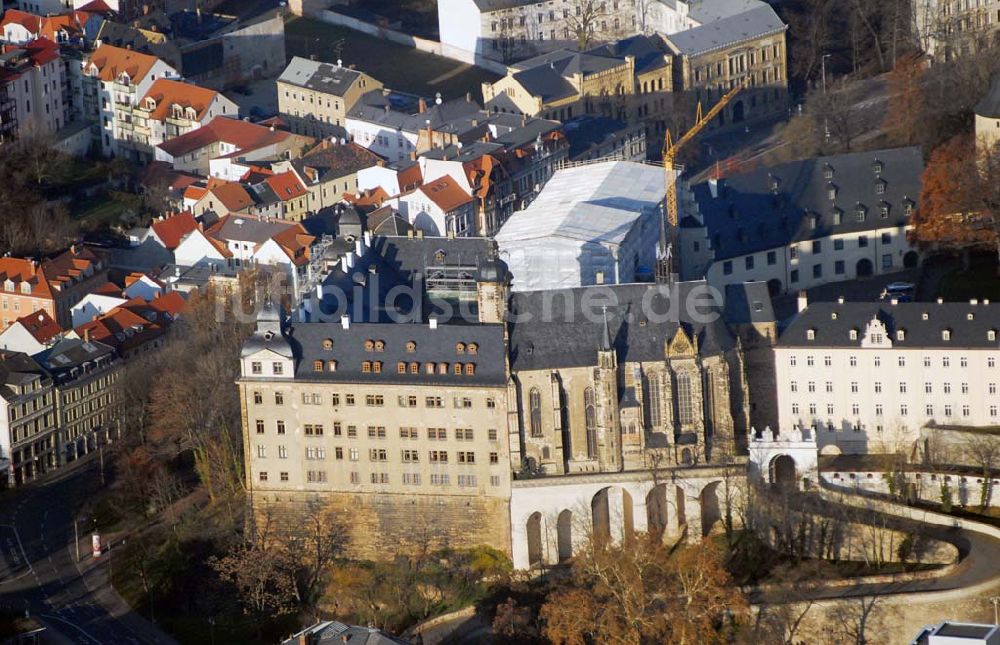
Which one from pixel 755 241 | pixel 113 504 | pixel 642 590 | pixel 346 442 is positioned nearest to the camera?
pixel 642 590

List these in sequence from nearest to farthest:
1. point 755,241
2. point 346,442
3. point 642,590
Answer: point 642,590
point 346,442
point 755,241

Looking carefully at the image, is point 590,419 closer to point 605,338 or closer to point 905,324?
point 605,338

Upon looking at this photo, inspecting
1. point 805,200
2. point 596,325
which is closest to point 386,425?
point 596,325

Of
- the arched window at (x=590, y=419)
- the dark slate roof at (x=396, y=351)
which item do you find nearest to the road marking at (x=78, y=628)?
the dark slate roof at (x=396, y=351)

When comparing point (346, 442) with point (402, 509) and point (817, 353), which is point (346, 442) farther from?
point (817, 353)

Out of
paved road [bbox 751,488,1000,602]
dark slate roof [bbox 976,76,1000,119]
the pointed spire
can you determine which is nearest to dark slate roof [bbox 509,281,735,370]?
the pointed spire

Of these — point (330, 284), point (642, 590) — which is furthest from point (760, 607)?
point (330, 284)

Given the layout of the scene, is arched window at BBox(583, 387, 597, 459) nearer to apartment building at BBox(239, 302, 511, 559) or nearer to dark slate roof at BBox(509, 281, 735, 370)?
dark slate roof at BBox(509, 281, 735, 370)
